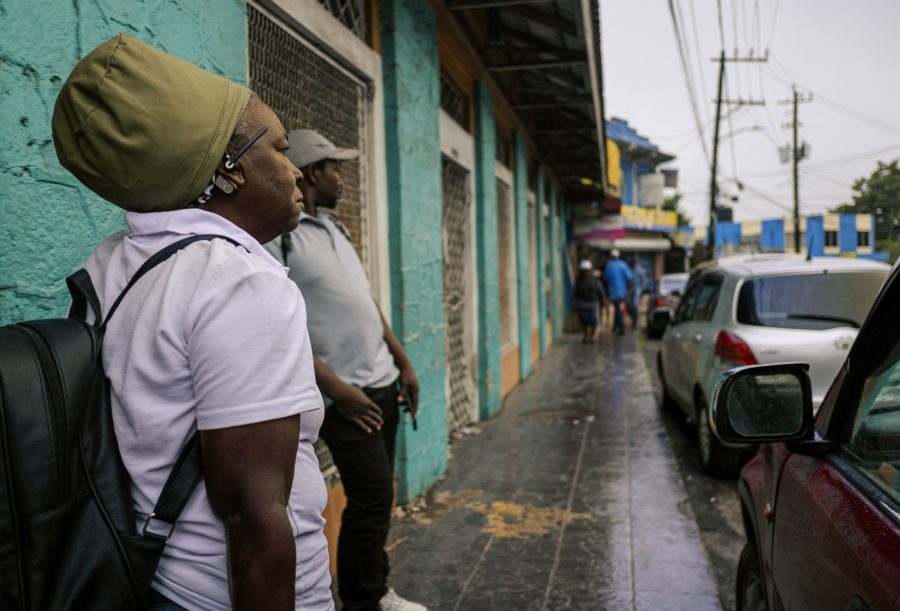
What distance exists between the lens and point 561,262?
19391 mm

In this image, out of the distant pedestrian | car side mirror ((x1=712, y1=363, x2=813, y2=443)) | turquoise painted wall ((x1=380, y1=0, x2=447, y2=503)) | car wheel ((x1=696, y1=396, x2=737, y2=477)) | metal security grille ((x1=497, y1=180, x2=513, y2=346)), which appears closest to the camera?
car side mirror ((x1=712, y1=363, x2=813, y2=443))

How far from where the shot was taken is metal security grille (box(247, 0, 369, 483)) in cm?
355

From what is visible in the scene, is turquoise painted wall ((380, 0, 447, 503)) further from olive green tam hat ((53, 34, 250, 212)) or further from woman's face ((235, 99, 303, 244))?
olive green tam hat ((53, 34, 250, 212))

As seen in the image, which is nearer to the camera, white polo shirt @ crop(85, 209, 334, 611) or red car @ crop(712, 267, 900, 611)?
white polo shirt @ crop(85, 209, 334, 611)

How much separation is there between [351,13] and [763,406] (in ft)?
12.2

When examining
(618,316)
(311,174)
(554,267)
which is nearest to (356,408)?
(311,174)

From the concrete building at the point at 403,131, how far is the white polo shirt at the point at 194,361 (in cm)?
89

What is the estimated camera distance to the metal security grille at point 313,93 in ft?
11.6

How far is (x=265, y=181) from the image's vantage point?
4.63 ft

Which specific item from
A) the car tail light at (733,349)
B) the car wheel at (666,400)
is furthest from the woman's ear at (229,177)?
the car wheel at (666,400)

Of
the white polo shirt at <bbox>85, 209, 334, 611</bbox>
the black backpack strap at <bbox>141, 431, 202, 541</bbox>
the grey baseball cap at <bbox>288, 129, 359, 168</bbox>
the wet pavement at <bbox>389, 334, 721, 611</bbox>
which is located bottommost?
the wet pavement at <bbox>389, 334, 721, 611</bbox>

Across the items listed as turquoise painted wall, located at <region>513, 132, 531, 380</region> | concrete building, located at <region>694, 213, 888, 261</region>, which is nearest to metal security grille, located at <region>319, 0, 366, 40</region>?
turquoise painted wall, located at <region>513, 132, 531, 380</region>

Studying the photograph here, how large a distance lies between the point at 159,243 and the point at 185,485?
423 millimetres

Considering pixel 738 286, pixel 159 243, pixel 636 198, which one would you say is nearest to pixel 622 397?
pixel 738 286
